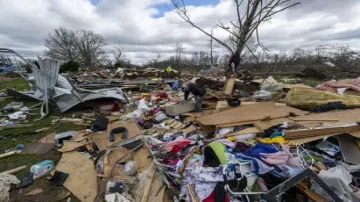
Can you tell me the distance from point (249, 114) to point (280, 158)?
6.11ft

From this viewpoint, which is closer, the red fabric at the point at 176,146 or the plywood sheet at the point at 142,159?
the plywood sheet at the point at 142,159

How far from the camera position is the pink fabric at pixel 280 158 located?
225cm

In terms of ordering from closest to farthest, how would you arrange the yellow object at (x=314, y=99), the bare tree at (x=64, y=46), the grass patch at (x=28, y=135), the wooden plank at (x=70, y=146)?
the grass patch at (x=28, y=135) → the wooden plank at (x=70, y=146) → the yellow object at (x=314, y=99) → the bare tree at (x=64, y=46)

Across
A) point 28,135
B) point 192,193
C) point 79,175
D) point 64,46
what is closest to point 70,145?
point 79,175

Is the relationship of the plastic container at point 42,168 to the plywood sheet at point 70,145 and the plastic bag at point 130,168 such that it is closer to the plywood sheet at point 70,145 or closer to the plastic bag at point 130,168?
the plywood sheet at point 70,145

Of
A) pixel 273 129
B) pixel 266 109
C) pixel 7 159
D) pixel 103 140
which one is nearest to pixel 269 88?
pixel 266 109

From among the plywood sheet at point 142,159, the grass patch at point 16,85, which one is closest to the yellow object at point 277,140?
the plywood sheet at point 142,159

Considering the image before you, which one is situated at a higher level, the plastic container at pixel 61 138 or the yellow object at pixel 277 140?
the yellow object at pixel 277 140

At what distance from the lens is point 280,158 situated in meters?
2.33

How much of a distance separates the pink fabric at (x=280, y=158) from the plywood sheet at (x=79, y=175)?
215 centimetres

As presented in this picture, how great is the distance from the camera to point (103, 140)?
3830 mm

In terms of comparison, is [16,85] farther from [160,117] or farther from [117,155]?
[117,155]

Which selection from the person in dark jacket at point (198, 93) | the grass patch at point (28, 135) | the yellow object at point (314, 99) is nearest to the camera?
the grass patch at point (28, 135)

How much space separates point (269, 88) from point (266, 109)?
2.65m
